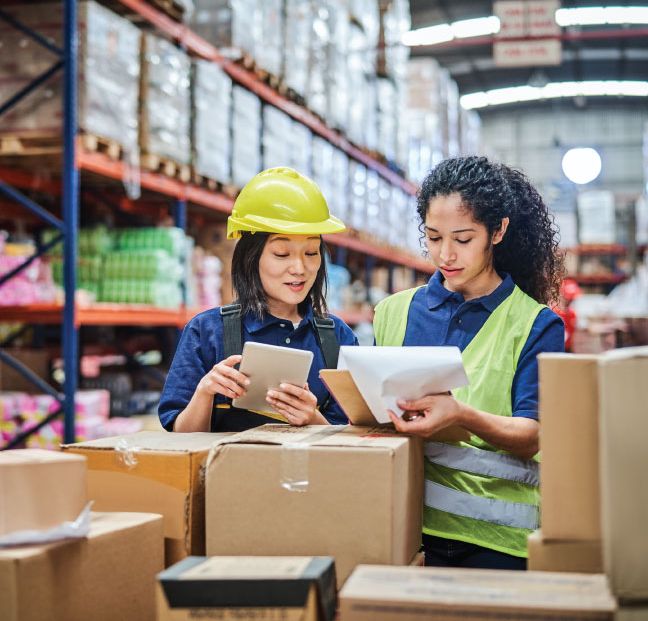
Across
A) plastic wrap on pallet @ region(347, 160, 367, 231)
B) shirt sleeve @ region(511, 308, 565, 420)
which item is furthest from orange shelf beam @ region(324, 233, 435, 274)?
shirt sleeve @ region(511, 308, 565, 420)

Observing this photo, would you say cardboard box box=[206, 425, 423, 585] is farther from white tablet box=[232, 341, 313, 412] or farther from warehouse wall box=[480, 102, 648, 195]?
warehouse wall box=[480, 102, 648, 195]

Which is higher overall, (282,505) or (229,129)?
(229,129)

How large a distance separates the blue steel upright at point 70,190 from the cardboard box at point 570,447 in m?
3.18

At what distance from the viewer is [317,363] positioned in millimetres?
2443

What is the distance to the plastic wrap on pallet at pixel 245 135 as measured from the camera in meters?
5.92

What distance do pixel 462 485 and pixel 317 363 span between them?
0.64 metres

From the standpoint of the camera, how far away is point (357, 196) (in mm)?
8945

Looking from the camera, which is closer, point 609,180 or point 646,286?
point 646,286

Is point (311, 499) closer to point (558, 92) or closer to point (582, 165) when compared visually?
point (582, 165)

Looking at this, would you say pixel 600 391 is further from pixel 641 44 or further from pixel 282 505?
pixel 641 44

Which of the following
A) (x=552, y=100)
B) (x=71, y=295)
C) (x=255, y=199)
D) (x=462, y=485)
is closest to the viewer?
(x=462, y=485)

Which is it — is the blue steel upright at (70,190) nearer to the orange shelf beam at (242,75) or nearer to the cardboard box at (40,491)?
the orange shelf beam at (242,75)

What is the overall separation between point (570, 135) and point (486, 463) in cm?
2396

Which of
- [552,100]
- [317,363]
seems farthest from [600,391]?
[552,100]
